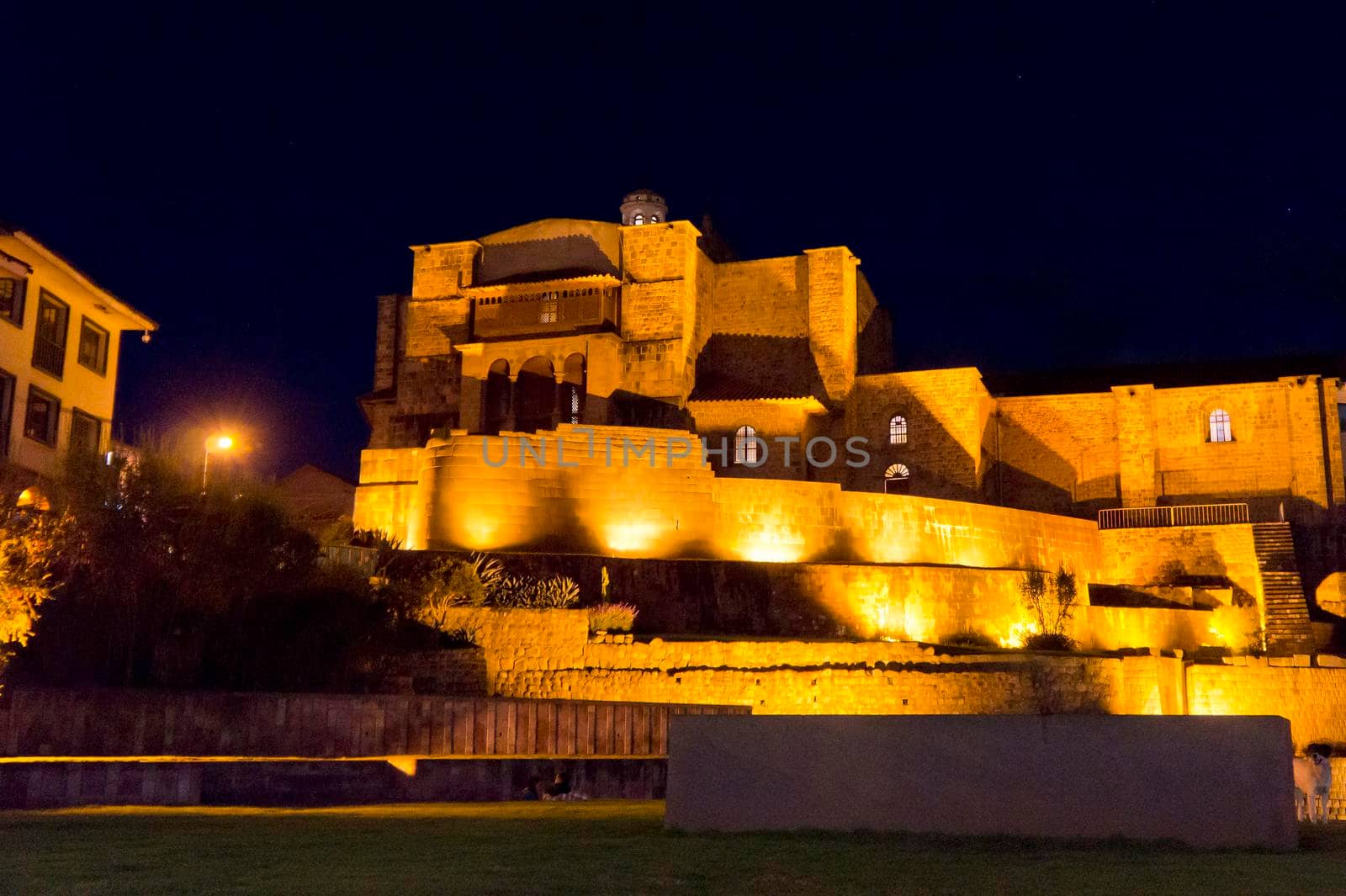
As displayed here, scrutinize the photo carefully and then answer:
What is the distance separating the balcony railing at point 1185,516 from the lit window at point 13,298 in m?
25.8

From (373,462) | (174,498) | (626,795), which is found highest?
(373,462)

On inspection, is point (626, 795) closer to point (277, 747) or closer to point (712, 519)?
point (277, 747)

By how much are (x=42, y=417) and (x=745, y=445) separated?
60.3ft

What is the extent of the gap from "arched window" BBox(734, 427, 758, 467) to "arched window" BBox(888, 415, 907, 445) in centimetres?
415

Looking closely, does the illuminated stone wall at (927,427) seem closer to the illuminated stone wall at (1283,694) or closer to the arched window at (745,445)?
the arched window at (745,445)

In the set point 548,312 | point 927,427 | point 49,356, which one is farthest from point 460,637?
point 927,427

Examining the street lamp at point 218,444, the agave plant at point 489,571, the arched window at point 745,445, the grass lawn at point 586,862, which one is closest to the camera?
the grass lawn at point 586,862

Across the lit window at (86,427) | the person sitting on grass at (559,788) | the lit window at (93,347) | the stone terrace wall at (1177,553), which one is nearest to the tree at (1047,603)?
the stone terrace wall at (1177,553)

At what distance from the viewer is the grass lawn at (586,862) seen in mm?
7168

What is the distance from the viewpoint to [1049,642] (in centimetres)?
2666

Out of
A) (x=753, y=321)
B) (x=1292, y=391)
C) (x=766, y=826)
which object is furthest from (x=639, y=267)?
(x=766, y=826)

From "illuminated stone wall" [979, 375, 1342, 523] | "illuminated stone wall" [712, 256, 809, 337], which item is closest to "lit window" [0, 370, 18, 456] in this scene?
"illuminated stone wall" [712, 256, 809, 337]

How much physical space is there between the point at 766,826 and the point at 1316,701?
21.2m

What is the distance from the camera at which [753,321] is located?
40031 millimetres
